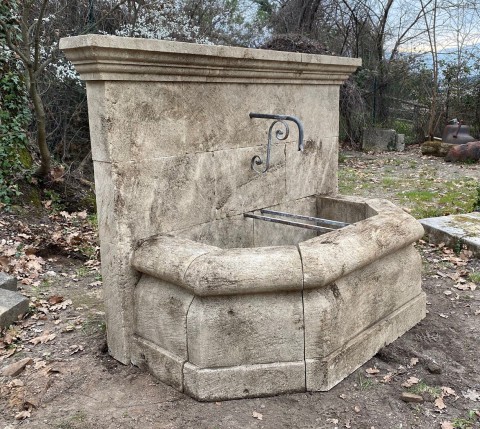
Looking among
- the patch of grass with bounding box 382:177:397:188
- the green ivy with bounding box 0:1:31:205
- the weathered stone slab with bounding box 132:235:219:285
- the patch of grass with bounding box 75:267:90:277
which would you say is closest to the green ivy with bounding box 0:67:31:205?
the green ivy with bounding box 0:1:31:205

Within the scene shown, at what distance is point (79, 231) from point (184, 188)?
3116 mm

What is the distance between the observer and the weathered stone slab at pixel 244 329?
2564 millimetres

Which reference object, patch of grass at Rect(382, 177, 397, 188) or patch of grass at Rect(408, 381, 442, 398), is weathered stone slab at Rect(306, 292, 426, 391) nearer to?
patch of grass at Rect(408, 381, 442, 398)

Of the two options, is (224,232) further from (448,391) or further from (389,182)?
(389,182)

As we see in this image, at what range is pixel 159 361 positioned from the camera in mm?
2807

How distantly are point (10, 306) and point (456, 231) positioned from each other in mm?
4216

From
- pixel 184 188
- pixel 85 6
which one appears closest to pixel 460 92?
pixel 85 6

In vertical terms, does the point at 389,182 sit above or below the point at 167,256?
below

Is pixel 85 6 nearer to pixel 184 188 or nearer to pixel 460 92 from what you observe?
pixel 184 188

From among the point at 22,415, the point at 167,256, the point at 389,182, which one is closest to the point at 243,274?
the point at 167,256

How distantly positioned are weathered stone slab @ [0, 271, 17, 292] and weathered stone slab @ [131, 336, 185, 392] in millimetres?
1550

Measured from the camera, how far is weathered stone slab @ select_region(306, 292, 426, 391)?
8.89 feet

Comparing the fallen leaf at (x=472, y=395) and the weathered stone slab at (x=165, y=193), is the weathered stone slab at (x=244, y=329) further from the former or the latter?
the fallen leaf at (x=472, y=395)

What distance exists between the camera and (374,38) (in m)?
14.2
